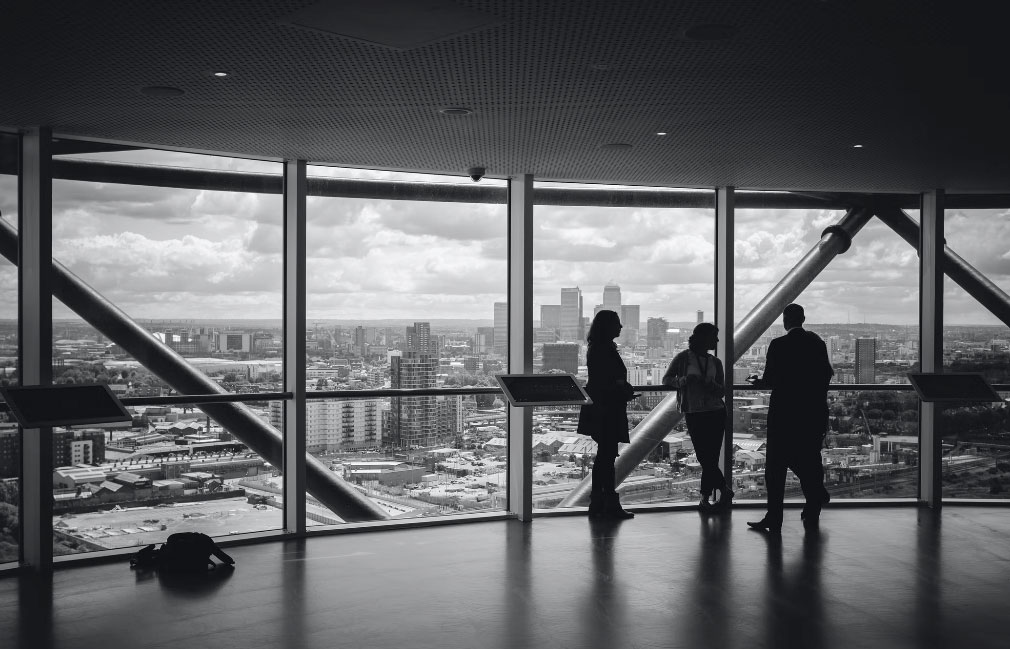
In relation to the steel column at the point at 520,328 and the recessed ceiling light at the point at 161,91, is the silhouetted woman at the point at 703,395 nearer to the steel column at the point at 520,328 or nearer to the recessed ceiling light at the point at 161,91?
the steel column at the point at 520,328

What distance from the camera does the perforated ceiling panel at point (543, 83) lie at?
155 inches

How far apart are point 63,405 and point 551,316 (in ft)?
14.5

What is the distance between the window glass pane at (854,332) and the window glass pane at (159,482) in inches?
193

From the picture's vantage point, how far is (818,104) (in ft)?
17.8

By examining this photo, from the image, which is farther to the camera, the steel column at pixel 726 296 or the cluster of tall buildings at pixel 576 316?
the steel column at pixel 726 296

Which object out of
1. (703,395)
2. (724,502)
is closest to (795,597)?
(703,395)

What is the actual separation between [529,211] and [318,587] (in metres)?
4.00

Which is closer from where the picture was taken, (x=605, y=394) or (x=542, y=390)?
(x=542, y=390)

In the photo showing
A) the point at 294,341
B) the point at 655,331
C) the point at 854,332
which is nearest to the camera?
the point at 294,341

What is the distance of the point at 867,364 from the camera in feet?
30.3

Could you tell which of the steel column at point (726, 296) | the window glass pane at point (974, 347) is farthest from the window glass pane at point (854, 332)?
the window glass pane at point (974, 347)

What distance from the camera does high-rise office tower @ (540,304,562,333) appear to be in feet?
27.9

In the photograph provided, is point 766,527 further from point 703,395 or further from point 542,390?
Answer: point 542,390

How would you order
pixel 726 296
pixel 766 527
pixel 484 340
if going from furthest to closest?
pixel 726 296
pixel 484 340
pixel 766 527
